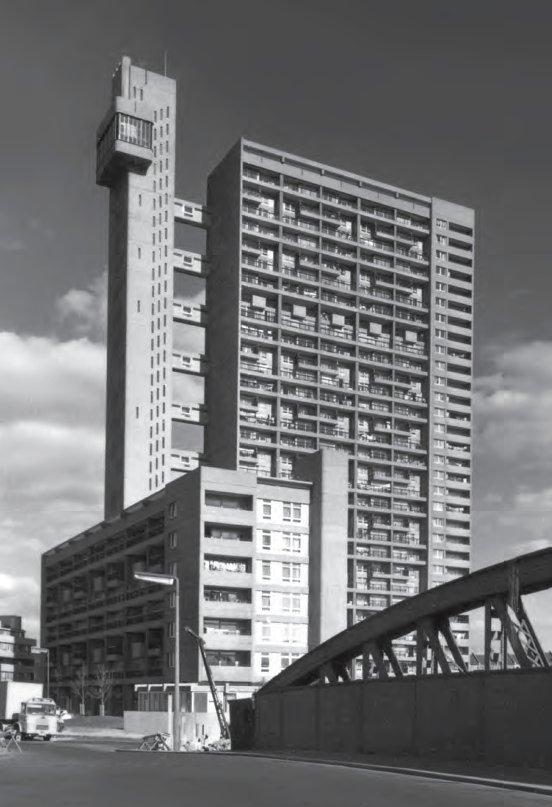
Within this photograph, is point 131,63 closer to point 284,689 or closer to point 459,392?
point 459,392

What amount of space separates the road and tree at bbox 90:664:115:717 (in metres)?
92.8

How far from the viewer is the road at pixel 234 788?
17.8 metres

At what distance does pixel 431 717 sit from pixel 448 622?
261 cm

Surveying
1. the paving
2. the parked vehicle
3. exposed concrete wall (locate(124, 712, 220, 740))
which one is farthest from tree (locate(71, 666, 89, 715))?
the paving

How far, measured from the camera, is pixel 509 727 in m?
23.9

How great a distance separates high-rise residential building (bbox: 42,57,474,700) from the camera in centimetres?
12900

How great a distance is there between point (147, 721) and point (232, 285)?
57035mm

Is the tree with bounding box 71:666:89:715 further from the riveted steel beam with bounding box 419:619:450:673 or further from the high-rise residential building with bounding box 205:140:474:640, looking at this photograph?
the riveted steel beam with bounding box 419:619:450:673

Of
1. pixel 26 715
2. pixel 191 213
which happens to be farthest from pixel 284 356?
pixel 26 715

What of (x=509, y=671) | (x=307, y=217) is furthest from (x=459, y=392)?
(x=509, y=671)

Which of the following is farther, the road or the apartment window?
the apartment window

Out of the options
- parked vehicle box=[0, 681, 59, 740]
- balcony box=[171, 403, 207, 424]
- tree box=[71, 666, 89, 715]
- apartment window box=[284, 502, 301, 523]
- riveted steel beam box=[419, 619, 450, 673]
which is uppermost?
balcony box=[171, 403, 207, 424]

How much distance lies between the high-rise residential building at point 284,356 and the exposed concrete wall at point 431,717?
81957 mm

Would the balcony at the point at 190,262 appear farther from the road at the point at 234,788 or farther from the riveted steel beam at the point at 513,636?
the riveted steel beam at the point at 513,636
